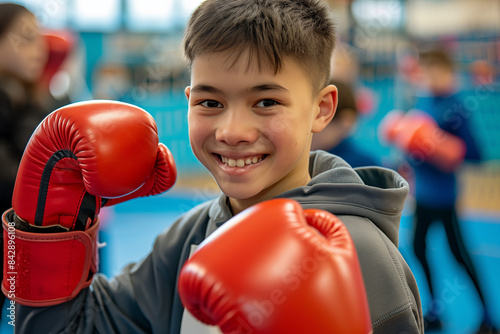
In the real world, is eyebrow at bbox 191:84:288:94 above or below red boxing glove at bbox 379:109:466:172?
above

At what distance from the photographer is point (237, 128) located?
0.92 meters

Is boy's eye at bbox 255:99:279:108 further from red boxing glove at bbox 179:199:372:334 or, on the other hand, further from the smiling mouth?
red boxing glove at bbox 179:199:372:334

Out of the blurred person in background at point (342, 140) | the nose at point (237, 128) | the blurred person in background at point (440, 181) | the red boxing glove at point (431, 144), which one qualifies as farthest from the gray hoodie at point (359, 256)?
the blurred person in background at point (440, 181)

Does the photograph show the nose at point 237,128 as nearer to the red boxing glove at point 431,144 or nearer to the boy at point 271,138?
the boy at point 271,138

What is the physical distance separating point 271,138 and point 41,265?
0.52 meters

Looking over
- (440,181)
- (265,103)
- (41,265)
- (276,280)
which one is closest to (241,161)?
(265,103)

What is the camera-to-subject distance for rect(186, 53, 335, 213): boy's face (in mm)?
922

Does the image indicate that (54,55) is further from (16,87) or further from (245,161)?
(245,161)

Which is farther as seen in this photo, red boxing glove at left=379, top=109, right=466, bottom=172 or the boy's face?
red boxing glove at left=379, top=109, right=466, bottom=172

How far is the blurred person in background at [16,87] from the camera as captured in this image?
6.29ft

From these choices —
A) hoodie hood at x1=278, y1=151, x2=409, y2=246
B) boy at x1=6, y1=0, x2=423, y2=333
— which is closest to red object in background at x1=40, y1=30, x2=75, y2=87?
boy at x1=6, y1=0, x2=423, y2=333

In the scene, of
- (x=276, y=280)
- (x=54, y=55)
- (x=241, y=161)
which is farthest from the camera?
(x=54, y=55)

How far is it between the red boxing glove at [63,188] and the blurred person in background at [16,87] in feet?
3.11

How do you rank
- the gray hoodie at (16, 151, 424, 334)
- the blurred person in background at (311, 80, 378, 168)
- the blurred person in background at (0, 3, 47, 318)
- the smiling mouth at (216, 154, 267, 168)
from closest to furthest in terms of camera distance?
the gray hoodie at (16, 151, 424, 334) < the smiling mouth at (216, 154, 267, 168) < the blurred person in background at (0, 3, 47, 318) < the blurred person in background at (311, 80, 378, 168)
